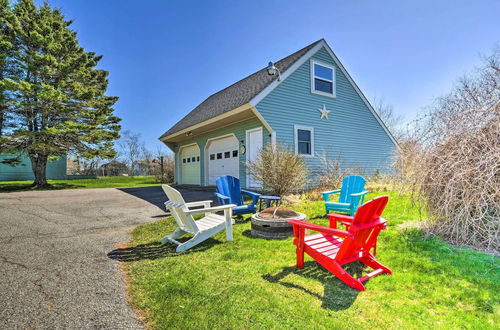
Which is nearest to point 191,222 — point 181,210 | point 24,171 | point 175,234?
point 181,210

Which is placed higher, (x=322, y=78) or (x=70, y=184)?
(x=322, y=78)

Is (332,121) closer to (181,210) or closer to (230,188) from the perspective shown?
(230,188)

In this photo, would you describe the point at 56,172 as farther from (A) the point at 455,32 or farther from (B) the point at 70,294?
(A) the point at 455,32

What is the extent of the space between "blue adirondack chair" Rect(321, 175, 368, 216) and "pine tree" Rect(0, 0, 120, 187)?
46.7 feet

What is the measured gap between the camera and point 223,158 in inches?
479

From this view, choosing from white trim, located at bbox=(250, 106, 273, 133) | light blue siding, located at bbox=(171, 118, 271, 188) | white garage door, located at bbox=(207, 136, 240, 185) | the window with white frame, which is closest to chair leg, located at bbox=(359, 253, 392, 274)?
white trim, located at bbox=(250, 106, 273, 133)

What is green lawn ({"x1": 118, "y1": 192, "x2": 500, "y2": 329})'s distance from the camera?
195 cm

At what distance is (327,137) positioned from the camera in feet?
35.7

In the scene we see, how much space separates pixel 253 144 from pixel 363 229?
25.8ft

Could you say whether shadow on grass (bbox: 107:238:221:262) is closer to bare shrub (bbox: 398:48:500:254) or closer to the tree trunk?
bare shrub (bbox: 398:48:500:254)

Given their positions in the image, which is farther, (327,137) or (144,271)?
(327,137)

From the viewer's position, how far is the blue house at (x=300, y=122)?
9500 millimetres

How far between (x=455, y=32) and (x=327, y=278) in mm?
9120

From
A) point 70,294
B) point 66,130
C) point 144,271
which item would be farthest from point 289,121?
point 66,130
